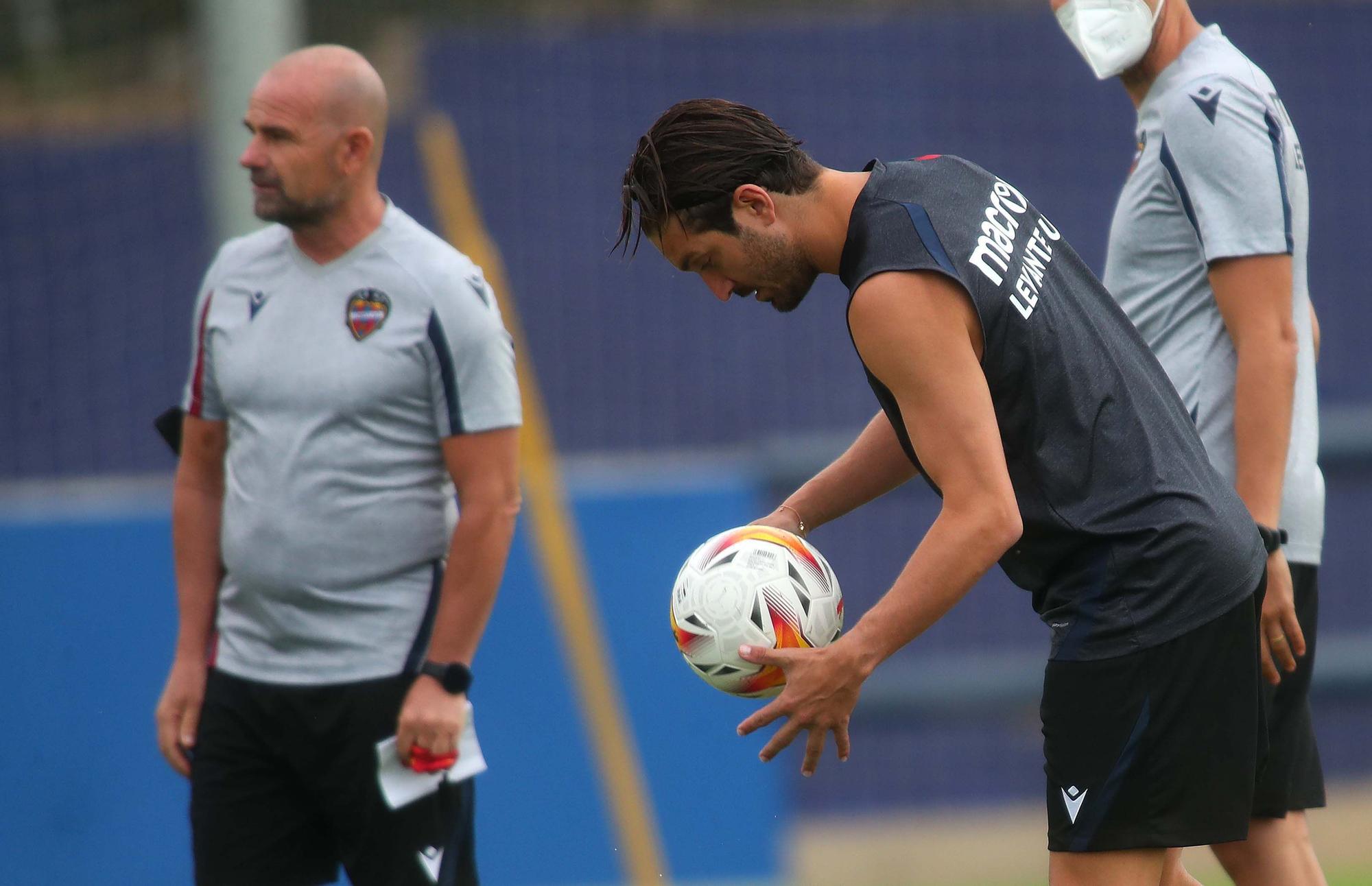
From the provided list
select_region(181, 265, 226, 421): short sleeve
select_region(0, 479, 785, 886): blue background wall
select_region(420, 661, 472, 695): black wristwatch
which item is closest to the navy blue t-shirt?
select_region(420, 661, 472, 695): black wristwatch

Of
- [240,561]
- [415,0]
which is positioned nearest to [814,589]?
[240,561]

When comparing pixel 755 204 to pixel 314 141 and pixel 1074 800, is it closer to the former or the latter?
pixel 1074 800

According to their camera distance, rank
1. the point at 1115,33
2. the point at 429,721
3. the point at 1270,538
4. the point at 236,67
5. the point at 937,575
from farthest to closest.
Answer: the point at 236,67
the point at 429,721
the point at 1115,33
the point at 1270,538
the point at 937,575

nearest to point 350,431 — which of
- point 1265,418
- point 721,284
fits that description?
point 721,284

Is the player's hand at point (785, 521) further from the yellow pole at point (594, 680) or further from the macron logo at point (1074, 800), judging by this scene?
the yellow pole at point (594, 680)

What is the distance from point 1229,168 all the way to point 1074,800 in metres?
1.41

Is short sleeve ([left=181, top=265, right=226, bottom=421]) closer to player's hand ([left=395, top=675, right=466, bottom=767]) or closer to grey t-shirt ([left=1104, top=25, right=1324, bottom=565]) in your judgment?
player's hand ([left=395, top=675, right=466, bottom=767])

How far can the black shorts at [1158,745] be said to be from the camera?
3.01m

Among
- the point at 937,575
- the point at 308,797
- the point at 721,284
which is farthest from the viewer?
the point at 308,797

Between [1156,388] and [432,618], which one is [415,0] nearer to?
[432,618]

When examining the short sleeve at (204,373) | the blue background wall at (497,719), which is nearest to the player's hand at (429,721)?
the short sleeve at (204,373)

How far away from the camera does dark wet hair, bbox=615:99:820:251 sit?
9.77 feet

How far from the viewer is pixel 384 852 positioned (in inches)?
151

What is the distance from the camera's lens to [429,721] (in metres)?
3.79
